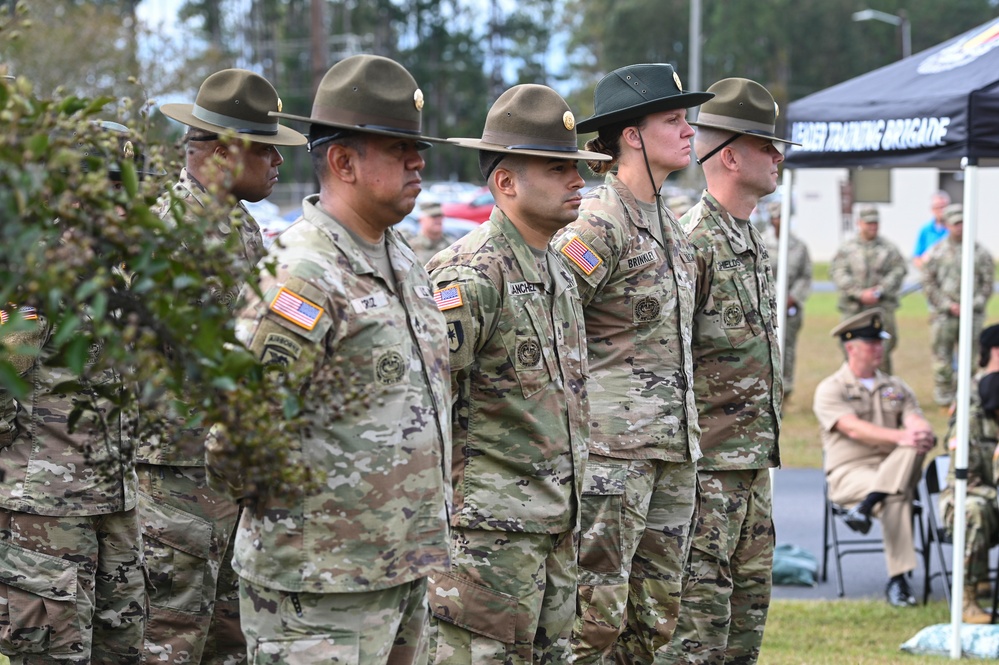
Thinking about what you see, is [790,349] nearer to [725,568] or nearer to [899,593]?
[899,593]

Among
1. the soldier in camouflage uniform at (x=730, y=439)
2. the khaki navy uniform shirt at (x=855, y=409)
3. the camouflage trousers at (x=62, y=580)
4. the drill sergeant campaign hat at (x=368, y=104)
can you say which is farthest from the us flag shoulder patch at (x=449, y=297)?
the khaki navy uniform shirt at (x=855, y=409)

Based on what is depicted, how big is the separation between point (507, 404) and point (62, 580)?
1640mm

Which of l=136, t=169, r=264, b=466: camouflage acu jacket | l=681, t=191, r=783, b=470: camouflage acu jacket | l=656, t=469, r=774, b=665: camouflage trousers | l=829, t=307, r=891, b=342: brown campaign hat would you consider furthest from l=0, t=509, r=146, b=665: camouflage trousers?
l=829, t=307, r=891, b=342: brown campaign hat

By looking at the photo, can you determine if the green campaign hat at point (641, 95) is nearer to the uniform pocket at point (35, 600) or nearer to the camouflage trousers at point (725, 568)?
the camouflage trousers at point (725, 568)

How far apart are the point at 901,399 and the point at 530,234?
4.74m

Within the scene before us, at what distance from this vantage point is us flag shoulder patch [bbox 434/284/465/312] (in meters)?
3.78

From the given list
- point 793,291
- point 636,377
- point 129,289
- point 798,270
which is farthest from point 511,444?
point 798,270

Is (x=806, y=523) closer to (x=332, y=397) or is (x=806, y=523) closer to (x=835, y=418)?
(x=835, y=418)

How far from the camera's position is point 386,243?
329cm

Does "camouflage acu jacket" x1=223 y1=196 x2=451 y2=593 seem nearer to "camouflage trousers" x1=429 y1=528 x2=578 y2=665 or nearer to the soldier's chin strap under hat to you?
"camouflage trousers" x1=429 y1=528 x2=578 y2=665

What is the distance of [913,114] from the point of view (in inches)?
255

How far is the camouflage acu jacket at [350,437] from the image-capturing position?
290cm

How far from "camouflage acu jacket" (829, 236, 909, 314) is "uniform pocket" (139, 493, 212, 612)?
10.8m

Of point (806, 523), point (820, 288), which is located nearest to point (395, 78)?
point (806, 523)
